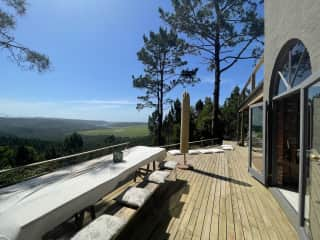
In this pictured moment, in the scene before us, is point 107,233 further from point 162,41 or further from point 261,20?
point 162,41

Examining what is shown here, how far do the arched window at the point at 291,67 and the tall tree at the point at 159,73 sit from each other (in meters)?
10.9

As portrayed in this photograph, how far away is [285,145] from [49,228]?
4.15 metres

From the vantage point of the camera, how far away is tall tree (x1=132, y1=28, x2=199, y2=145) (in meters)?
14.0

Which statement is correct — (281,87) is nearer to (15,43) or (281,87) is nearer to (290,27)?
(290,27)

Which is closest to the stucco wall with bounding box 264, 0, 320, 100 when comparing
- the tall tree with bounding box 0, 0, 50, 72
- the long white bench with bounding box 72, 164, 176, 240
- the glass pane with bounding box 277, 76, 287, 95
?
the glass pane with bounding box 277, 76, 287, 95

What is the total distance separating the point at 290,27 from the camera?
271 centimetres

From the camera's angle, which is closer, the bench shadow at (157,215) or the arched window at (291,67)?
the bench shadow at (157,215)

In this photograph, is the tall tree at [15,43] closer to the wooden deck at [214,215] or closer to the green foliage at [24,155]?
the wooden deck at [214,215]

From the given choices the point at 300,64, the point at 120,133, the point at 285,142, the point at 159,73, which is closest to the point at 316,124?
the point at 300,64

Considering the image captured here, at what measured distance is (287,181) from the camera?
3592 mm

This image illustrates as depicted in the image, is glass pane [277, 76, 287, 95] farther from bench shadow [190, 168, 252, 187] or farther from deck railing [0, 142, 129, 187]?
deck railing [0, 142, 129, 187]

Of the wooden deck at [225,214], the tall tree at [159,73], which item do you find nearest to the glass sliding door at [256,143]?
the wooden deck at [225,214]

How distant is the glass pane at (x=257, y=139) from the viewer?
4172 millimetres

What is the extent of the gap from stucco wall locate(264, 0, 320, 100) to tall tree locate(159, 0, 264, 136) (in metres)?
7.79
